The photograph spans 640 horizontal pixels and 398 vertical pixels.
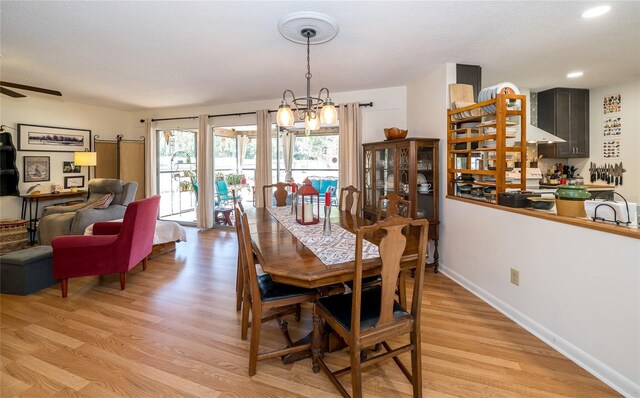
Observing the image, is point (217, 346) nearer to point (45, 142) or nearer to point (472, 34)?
point (472, 34)

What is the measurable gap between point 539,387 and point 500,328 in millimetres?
671

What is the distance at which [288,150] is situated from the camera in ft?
19.5

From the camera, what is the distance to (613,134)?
4594 millimetres

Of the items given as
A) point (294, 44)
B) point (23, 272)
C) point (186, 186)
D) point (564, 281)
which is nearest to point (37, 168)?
point (186, 186)

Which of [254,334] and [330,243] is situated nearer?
[254,334]

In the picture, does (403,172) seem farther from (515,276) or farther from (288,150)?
(288,150)

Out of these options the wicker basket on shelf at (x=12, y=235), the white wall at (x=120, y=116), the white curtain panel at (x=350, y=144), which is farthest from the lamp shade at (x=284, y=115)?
the wicker basket on shelf at (x=12, y=235)

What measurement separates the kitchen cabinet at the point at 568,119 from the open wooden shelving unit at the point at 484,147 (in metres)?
2.16

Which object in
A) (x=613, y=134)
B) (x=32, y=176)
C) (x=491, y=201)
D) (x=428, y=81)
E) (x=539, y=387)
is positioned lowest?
(x=539, y=387)

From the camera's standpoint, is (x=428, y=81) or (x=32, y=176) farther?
(x=32, y=176)

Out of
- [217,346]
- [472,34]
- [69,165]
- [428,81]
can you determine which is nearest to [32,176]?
[69,165]

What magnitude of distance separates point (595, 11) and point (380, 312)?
2827 millimetres

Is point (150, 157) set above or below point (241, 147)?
below

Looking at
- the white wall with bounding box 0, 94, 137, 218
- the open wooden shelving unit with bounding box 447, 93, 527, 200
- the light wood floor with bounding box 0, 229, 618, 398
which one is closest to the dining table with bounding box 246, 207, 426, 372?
the light wood floor with bounding box 0, 229, 618, 398
